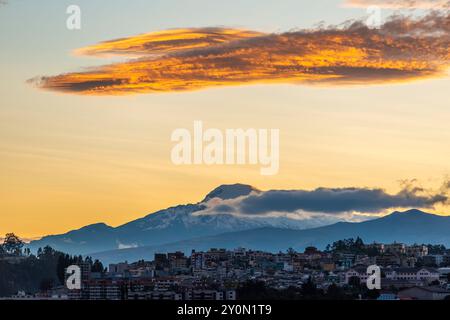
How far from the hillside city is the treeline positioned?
0.41 ft

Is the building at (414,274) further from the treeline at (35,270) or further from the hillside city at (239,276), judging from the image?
the treeline at (35,270)

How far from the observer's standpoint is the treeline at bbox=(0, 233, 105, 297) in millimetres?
160038

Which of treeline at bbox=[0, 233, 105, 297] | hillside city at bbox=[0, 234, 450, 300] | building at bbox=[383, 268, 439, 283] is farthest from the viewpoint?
treeline at bbox=[0, 233, 105, 297]

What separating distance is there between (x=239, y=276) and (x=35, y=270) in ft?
92.4

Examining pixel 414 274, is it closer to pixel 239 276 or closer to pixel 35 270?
pixel 239 276

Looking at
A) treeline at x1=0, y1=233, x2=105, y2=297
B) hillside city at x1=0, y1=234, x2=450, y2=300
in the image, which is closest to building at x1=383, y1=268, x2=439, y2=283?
hillside city at x1=0, y1=234, x2=450, y2=300

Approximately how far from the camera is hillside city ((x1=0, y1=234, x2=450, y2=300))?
12319cm

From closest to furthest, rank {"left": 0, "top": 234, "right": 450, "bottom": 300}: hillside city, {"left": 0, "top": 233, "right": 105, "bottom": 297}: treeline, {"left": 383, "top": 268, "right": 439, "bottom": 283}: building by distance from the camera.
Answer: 1. {"left": 0, "top": 234, "right": 450, "bottom": 300}: hillside city
2. {"left": 383, "top": 268, "right": 439, "bottom": 283}: building
3. {"left": 0, "top": 233, "right": 105, "bottom": 297}: treeline

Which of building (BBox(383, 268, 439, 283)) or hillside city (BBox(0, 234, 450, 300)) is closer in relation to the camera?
hillside city (BBox(0, 234, 450, 300))

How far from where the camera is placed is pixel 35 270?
17388cm

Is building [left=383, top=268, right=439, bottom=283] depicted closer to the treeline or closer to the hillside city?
the hillside city

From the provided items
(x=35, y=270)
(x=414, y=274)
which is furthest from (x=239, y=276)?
(x=35, y=270)

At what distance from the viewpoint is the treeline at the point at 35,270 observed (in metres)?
160
